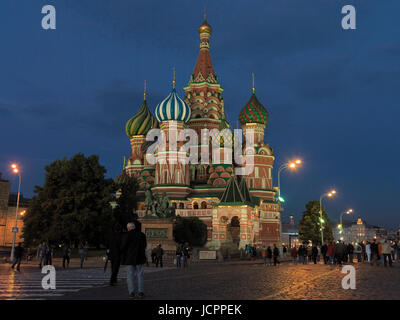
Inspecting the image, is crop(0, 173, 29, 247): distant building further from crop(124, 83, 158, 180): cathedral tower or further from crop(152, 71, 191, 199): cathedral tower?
crop(152, 71, 191, 199): cathedral tower

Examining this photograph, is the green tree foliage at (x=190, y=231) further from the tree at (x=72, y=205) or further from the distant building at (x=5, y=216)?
the distant building at (x=5, y=216)

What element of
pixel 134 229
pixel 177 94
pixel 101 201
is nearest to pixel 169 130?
pixel 177 94

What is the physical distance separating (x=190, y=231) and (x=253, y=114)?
2895 cm

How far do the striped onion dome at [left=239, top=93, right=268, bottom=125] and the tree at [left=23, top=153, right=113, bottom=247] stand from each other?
3700 centimetres

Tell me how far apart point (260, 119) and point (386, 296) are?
6196cm

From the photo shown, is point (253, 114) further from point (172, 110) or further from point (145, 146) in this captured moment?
point (145, 146)

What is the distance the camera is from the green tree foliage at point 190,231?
4753 cm

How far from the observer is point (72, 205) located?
37.4 meters

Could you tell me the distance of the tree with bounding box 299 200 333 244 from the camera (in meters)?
69.9
